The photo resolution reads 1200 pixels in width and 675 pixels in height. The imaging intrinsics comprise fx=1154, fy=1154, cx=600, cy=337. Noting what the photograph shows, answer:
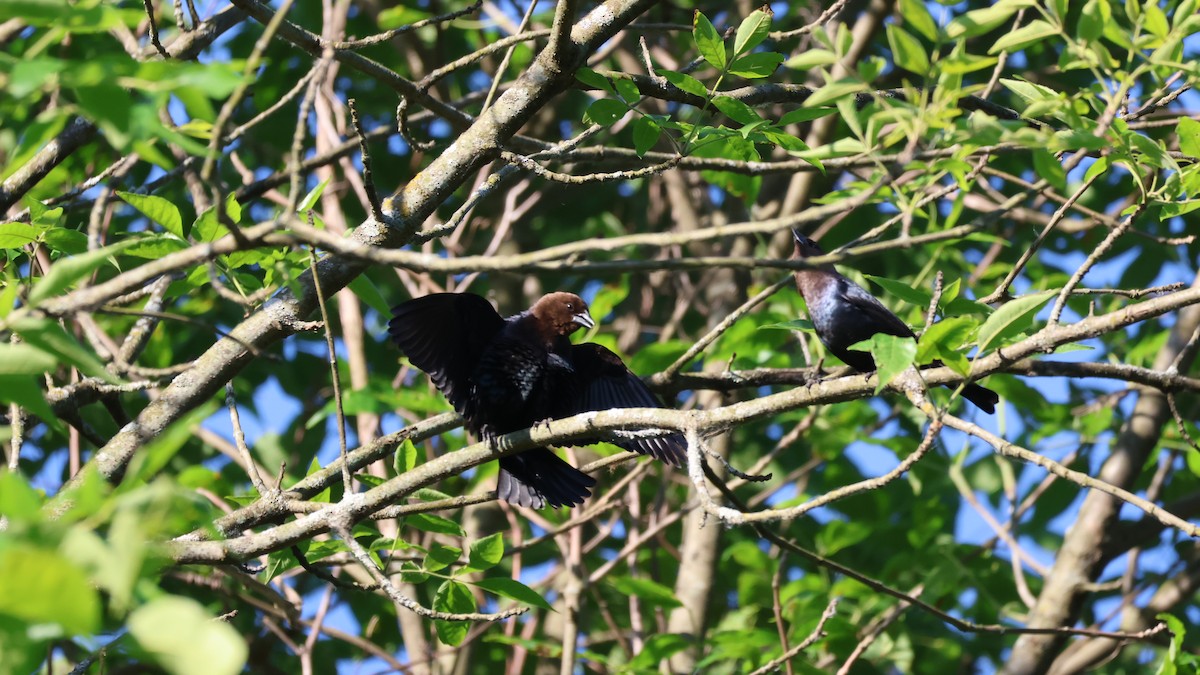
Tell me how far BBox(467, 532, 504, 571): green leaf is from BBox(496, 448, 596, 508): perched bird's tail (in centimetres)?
113

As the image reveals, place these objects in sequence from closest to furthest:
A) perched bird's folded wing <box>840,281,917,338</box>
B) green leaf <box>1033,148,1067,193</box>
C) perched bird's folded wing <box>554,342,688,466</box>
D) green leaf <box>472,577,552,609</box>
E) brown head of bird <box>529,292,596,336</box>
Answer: green leaf <box>1033,148,1067,193</box>, green leaf <box>472,577,552,609</box>, perched bird's folded wing <box>840,281,917,338</box>, perched bird's folded wing <box>554,342,688,466</box>, brown head of bird <box>529,292,596,336</box>

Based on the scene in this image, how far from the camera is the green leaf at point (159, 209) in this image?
2.54 metres

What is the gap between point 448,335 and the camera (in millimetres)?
4391

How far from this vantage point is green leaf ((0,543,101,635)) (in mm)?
1074

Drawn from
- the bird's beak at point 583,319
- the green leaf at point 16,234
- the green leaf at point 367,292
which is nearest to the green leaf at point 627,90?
the green leaf at point 367,292

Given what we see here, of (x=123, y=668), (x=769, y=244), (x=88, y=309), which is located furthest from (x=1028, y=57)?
(x=88, y=309)

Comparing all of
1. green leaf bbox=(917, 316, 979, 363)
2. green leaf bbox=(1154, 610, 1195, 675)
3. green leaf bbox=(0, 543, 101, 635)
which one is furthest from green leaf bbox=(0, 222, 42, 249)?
green leaf bbox=(1154, 610, 1195, 675)

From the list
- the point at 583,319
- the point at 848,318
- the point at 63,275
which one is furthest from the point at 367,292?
the point at 848,318

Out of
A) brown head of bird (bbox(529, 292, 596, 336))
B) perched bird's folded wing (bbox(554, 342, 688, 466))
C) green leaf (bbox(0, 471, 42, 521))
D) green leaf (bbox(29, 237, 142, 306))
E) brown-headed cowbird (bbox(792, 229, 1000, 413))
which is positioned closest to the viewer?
green leaf (bbox(0, 471, 42, 521))

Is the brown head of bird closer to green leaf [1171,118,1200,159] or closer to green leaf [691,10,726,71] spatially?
green leaf [691,10,726,71]

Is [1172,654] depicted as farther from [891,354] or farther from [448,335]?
[448,335]

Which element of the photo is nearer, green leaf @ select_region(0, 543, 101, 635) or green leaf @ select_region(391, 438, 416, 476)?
green leaf @ select_region(0, 543, 101, 635)

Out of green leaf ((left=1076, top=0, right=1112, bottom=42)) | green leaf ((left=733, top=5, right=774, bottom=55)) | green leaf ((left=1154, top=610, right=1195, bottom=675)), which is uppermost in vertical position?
green leaf ((left=733, top=5, right=774, bottom=55))

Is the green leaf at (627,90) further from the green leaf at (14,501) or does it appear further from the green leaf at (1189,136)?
the green leaf at (14,501)
